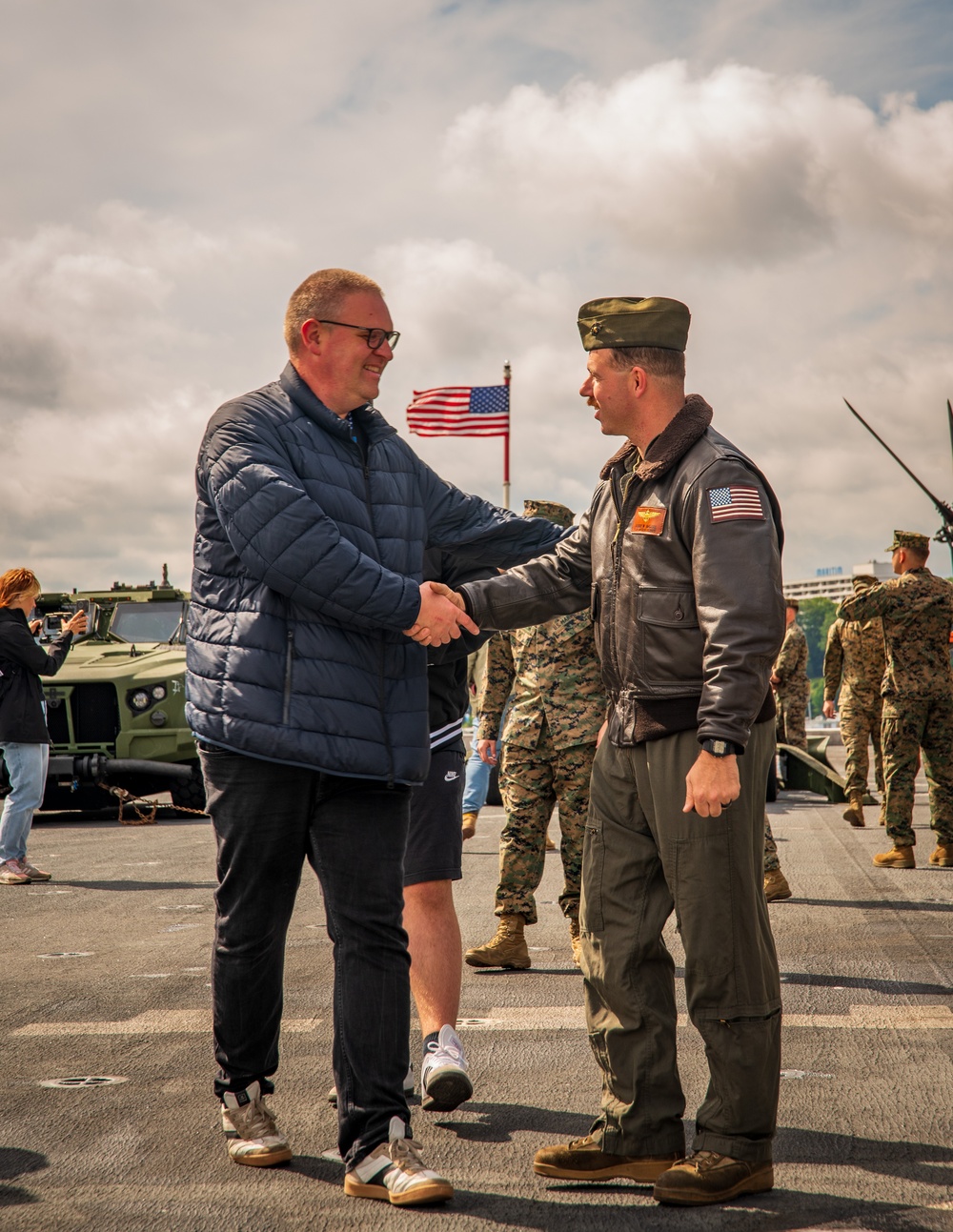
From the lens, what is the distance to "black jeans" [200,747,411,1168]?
321 cm

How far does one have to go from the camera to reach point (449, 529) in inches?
160

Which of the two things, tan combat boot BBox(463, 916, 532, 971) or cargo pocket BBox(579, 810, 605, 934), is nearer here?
cargo pocket BBox(579, 810, 605, 934)

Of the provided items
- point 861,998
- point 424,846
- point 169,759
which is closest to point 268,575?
point 424,846

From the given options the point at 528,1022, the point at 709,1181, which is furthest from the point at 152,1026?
the point at 709,1181

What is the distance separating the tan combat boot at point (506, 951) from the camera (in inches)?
232

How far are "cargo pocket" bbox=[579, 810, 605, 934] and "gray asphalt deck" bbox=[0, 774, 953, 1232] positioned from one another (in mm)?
606

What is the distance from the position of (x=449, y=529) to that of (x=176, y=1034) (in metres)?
2.04

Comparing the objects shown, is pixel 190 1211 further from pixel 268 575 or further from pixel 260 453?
pixel 260 453

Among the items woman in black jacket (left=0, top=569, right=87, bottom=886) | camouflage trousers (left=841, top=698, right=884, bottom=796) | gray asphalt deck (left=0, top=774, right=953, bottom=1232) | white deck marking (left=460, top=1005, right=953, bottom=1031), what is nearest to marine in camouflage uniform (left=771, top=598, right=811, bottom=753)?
camouflage trousers (left=841, top=698, right=884, bottom=796)

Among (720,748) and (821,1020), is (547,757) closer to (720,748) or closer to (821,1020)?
(821,1020)

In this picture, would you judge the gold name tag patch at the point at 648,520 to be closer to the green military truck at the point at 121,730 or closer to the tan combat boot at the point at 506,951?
the tan combat boot at the point at 506,951

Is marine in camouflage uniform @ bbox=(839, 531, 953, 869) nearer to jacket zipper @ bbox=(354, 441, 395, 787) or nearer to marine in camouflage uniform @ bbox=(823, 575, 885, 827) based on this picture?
marine in camouflage uniform @ bbox=(823, 575, 885, 827)

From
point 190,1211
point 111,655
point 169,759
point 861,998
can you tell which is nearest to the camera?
point 190,1211

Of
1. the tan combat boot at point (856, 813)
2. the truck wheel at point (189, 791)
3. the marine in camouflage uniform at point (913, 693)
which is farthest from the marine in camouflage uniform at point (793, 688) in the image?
the truck wheel at point (189, 791)
